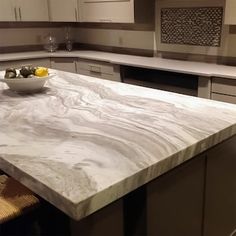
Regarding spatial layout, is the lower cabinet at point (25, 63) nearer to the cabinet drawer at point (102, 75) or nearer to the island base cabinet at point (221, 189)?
the cabinet drawer at point (102, 75)

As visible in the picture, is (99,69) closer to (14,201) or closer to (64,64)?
(64,64)

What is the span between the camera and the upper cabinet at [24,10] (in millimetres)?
4000

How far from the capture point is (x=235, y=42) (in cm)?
304

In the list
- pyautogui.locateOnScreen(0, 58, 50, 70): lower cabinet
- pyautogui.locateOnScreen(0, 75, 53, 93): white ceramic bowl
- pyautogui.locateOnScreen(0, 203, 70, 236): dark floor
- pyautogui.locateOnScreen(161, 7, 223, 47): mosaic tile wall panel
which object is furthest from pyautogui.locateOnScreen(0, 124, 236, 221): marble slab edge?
pyautogui.locateOnScreen(0, 58, 50, 70): lower cabinet

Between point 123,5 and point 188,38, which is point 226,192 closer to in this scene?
point 188,38

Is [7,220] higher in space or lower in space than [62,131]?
lower

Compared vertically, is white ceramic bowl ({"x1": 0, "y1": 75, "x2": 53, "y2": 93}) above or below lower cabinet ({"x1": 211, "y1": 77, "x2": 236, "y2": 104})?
above

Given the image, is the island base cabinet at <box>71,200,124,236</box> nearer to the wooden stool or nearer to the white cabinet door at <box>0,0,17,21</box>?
the wooden stool

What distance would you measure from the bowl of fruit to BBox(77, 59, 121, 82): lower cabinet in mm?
1767

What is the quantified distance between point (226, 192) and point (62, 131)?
2.66 feet

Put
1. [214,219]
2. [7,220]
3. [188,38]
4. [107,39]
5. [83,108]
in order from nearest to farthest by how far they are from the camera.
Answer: [7,220] → [214,219] → [83,108] → [188,38] → [107,39]

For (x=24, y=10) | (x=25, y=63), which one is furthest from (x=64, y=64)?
(x=24, y=10)

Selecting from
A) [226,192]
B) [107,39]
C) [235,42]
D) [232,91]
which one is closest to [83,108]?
[226,192]

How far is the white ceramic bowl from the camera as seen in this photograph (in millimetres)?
1769
